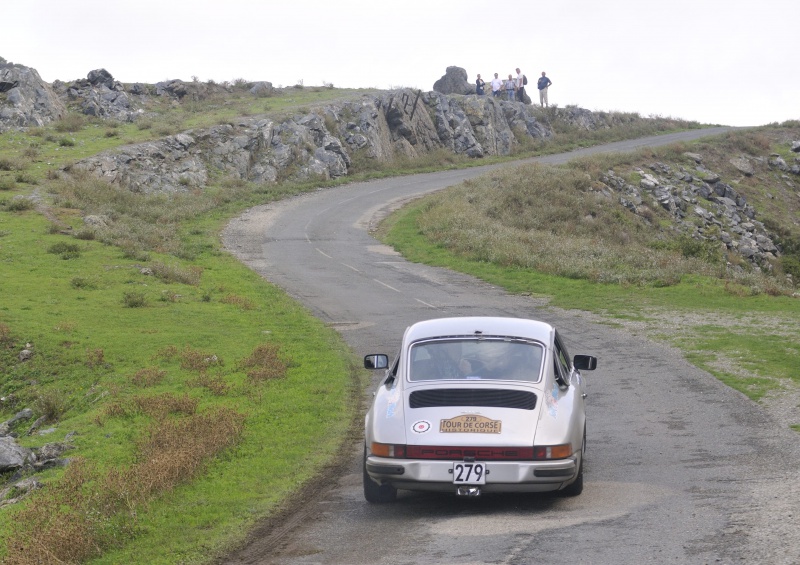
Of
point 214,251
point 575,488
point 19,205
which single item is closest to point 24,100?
point 19,205

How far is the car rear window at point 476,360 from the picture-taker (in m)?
9.89

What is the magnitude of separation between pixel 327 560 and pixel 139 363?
452 inches

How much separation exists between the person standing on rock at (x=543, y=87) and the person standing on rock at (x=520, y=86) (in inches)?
54.2

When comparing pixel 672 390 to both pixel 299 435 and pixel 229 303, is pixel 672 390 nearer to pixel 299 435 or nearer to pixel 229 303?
pixel 299 435

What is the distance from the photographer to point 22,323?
2114cm

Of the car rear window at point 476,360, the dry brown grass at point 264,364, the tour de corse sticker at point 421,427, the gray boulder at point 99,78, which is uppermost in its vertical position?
the gray boulder at point 99,78

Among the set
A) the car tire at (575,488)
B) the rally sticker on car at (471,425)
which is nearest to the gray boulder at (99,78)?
the rally sticker on car at (471,425)

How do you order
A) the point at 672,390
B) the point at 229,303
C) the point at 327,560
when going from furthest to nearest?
1. the point at 229,303
2. the point at 672,390
3. the point at 327,560

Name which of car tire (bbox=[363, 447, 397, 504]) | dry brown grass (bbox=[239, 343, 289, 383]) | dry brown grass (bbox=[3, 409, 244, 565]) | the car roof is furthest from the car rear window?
dry brown grass (bbox=[239, 343, 289, 383])

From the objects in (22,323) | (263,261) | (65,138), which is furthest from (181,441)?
(65,138)

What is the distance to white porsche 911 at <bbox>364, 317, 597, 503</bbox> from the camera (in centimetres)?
889

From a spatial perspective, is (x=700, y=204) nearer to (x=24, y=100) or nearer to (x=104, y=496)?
(x=24, y=100)

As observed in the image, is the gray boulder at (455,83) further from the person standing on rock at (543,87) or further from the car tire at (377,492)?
the car tire at (377,492)

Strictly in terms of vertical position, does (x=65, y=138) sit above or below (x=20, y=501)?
above
